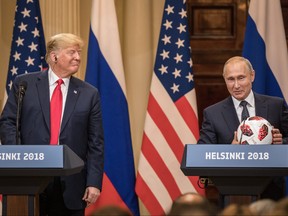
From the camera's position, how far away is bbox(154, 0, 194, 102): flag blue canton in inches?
274

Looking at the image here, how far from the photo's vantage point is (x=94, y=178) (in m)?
5.11

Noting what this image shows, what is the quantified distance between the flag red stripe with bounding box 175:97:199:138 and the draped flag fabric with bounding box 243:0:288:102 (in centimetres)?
62

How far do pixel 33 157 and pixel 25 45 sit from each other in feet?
9.44

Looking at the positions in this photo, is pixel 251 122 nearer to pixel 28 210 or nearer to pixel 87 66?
pixel 28 210

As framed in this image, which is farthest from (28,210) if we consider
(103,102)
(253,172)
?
(103,102)

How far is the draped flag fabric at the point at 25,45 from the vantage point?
694 centimetres

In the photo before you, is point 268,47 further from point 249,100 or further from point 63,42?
point 63,42

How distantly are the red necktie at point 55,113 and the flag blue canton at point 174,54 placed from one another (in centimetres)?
200

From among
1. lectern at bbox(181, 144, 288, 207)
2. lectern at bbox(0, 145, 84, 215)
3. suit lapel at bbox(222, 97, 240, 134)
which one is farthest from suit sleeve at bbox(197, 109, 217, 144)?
lectern at bbox(0, 145, 84, 215)

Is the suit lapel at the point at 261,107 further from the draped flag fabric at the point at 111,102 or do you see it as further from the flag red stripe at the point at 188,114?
the draped flag fabric at the point at 111,102

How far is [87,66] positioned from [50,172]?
279 centimetres

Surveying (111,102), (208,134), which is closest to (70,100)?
(208,134)

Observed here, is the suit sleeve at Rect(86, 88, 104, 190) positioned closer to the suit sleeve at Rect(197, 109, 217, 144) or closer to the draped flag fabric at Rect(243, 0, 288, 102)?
the suit sleeve at Rect(197, 109, 217, 144)

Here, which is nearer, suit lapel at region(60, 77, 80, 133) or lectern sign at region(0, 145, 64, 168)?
lectern sign at region(0, 145, 64, 168)
